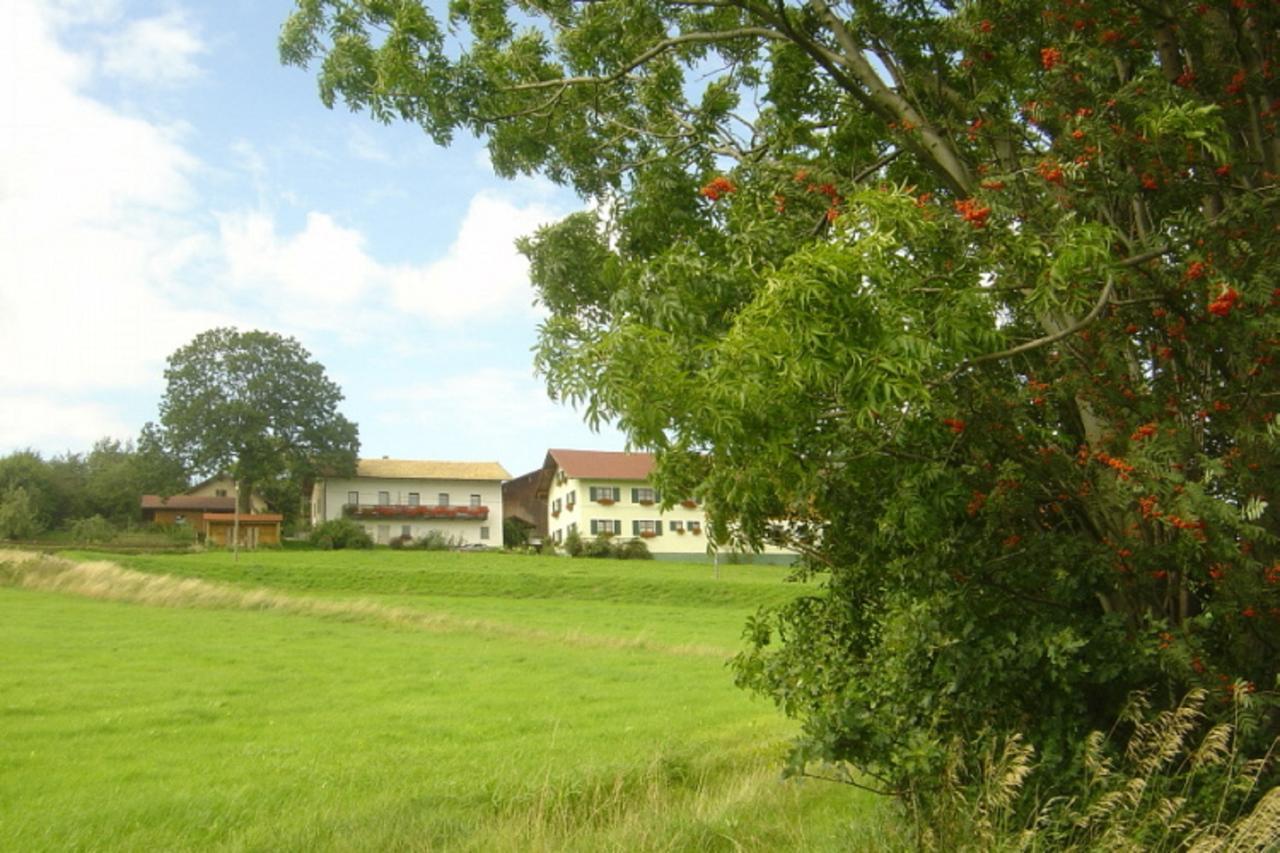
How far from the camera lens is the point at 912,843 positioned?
725 cm

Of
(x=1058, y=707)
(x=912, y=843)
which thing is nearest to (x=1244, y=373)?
(x=1058, y=707)

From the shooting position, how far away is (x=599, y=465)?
253 feet

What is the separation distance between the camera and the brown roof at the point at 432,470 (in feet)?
288

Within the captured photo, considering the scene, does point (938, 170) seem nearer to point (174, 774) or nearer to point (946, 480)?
point (946, 480)

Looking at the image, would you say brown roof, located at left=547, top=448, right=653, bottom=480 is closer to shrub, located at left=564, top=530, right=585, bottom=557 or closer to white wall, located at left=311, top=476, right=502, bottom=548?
shrub, located at left=564, top=530, right=585, bottom=557

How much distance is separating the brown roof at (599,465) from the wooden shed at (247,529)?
21284mm

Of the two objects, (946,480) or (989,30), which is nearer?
(946,480)

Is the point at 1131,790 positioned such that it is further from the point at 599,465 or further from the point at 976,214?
the point at 599,465

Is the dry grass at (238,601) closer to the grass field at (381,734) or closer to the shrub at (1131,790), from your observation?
the grass field at (381,734)

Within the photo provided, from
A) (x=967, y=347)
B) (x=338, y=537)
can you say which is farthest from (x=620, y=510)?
(x=967, y=347)

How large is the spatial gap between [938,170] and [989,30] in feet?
3.92

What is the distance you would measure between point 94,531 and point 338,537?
57.0ft

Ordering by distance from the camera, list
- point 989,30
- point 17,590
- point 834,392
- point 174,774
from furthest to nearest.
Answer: point 17,590, point 174,774, point 989,30, point 834,392

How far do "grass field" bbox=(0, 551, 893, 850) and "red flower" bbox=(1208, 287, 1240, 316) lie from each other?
178 inches
